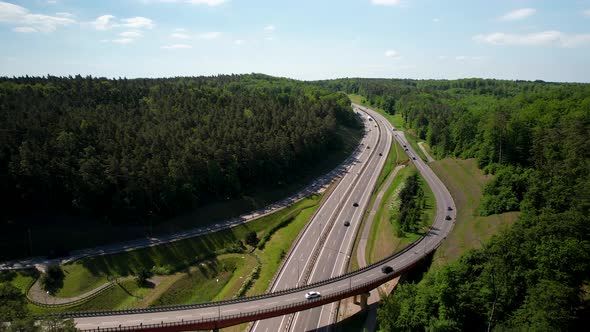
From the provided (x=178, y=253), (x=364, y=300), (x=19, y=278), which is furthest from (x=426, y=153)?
(x=19, y=278)

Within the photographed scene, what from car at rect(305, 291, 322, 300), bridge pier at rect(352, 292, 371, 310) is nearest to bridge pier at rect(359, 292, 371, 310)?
bridge pier at rect(352, 292, 371, 310)

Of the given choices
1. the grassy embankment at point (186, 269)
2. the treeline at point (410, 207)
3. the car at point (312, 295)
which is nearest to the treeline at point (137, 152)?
the grassy embankment at point (186, 269)

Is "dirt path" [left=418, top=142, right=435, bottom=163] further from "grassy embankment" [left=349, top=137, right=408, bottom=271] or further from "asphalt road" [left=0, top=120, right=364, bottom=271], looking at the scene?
"asphalt road" [left=0, top=120, right=364, bottom=271]

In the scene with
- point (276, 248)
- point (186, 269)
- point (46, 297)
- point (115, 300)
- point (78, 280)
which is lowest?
point (115, 300)

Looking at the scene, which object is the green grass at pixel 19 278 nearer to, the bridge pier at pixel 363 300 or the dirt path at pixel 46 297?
the dirt path at pixel 46 297

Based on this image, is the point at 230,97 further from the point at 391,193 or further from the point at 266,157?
the point at 391,193

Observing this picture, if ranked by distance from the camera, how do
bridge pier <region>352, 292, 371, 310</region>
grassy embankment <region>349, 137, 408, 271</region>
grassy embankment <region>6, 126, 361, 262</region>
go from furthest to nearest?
grassy embankment <region>349, 137, 408, 271</region>
grassy embankment <region>6, 126, 361, 262</region>
bridge pier <region>352, 292, 371, 310</region>

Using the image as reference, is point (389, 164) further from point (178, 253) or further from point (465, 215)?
point (178, 253)
